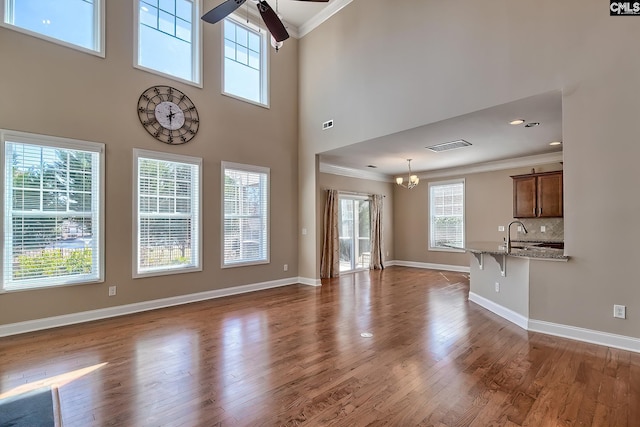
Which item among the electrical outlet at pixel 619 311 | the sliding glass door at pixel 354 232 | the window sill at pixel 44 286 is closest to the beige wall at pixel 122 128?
the window sill at pixel 44 286

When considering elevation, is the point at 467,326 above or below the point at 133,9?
below

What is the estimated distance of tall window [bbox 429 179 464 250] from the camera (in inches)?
318

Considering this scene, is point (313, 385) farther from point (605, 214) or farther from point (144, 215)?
point (144, 215)

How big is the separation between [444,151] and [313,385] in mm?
5219

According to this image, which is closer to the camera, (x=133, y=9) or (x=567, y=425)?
(x=567, y=425)

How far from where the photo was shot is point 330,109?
6062 millimetres

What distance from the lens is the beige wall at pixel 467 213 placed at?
7160 millimetres

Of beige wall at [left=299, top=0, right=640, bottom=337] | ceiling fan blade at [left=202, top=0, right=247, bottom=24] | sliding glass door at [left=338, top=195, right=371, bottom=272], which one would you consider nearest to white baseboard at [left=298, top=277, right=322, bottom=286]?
sliding glass door at [left=338, top=195, right=371, bottom=272]

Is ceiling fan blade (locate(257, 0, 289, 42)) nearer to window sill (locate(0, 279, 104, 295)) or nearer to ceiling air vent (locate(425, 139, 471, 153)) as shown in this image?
ceiling air vent (locate(425, 139, 471, 153))

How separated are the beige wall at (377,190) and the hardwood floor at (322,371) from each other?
3.96 meters

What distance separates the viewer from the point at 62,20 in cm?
409

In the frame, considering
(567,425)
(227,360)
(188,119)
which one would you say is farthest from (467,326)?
(188,119)

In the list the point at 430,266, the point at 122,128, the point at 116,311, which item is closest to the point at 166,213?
the point at 122,128

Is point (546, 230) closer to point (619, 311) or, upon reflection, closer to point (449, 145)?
point (449, 145)
